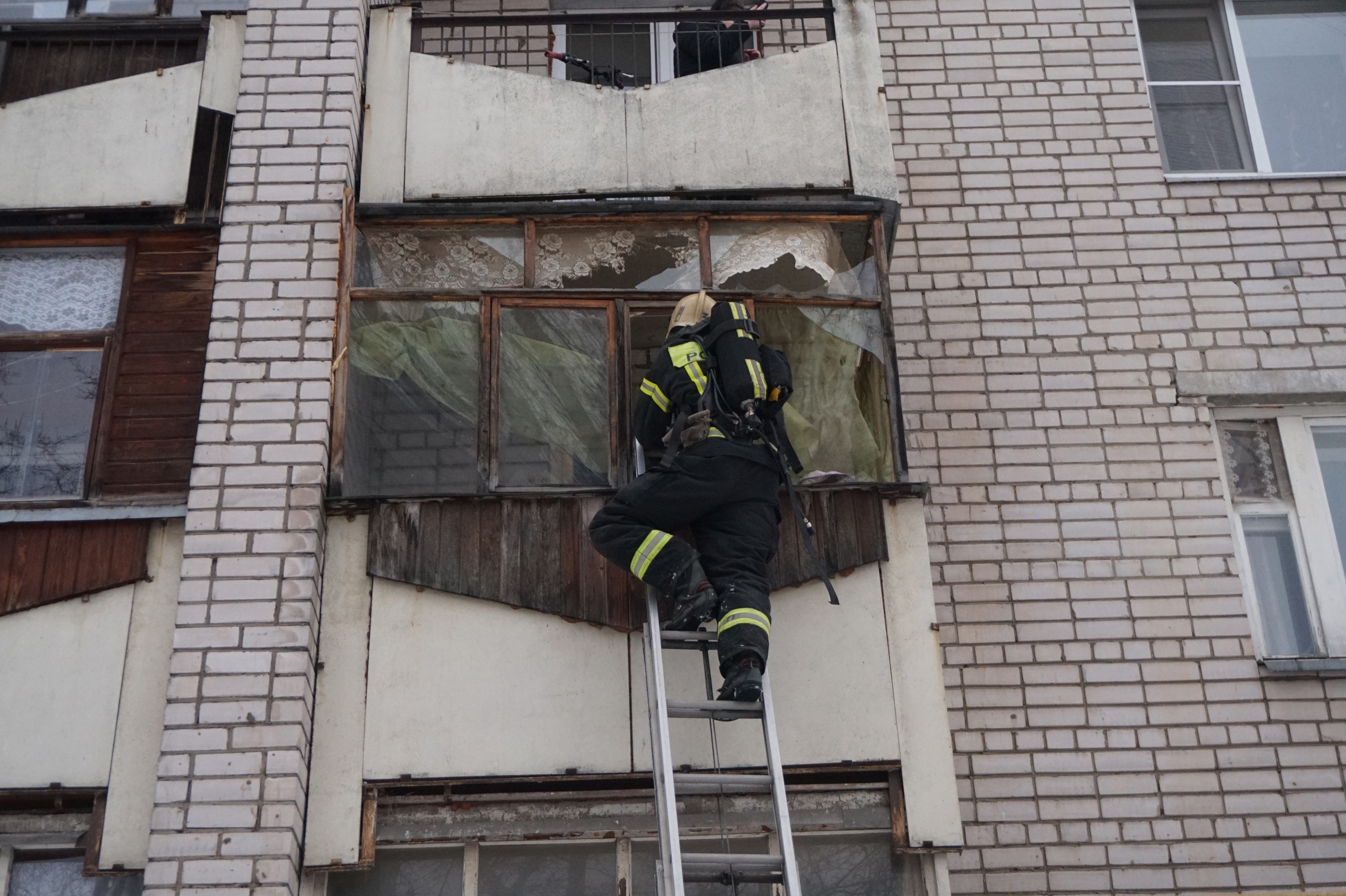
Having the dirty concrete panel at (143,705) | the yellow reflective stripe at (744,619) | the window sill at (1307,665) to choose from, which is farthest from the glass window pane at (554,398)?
the window sill at (1307,665)

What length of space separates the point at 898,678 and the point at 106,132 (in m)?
4.73

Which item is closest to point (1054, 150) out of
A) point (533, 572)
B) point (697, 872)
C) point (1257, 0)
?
point (1257, 0)

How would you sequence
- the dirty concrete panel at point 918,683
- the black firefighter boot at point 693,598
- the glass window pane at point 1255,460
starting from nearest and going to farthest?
1. the black firefighter boot at point 693,598
2. the dirty concrete panel at point 918,683
3. the glass window pane at point 1255,460

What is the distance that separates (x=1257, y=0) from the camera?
8.61 m

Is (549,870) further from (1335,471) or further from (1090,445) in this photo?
(1335,471)

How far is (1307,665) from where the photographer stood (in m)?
6.64

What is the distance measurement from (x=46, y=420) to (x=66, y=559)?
845 mm

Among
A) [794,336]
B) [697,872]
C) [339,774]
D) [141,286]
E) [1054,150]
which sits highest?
[1054,150]

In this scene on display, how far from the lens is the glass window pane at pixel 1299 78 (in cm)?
809

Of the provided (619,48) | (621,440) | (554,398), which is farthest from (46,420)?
(619,48)

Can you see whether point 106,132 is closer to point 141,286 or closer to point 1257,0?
point 141,286

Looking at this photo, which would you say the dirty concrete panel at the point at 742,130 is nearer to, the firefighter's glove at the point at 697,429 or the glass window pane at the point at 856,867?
the firefighter's glove at the point at 697,429

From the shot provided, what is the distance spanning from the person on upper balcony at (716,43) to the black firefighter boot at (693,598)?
3233 millimetres

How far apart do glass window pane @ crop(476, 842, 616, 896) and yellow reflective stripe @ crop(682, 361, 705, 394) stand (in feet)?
6.36
